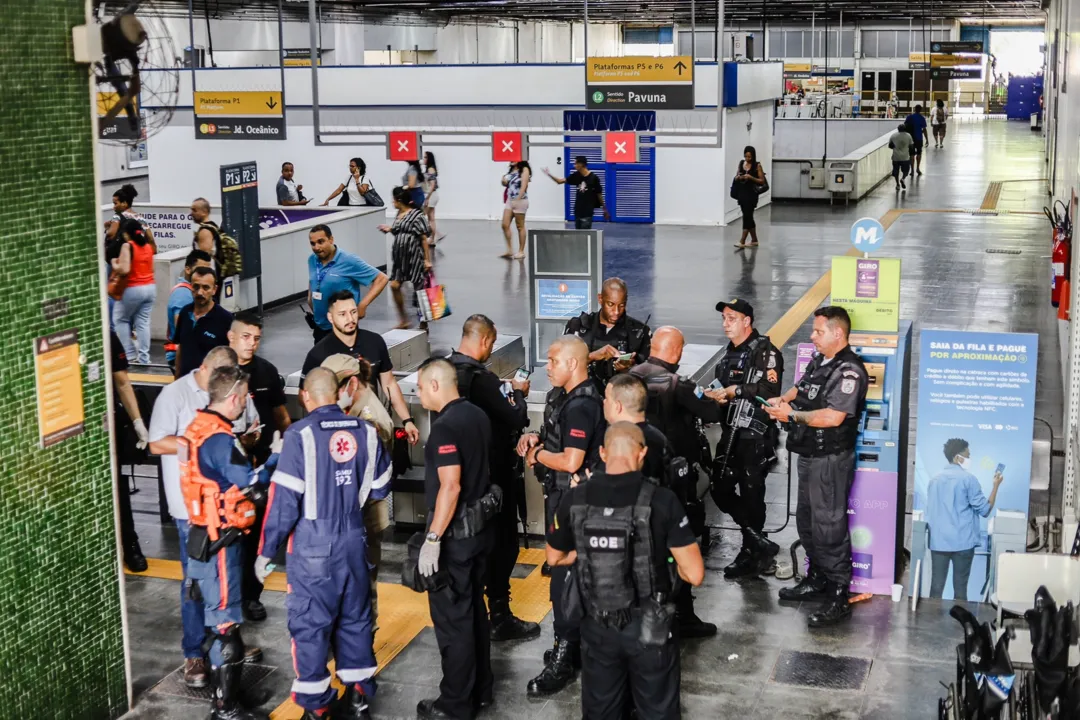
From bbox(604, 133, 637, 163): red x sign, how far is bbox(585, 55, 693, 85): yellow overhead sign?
97.2 inches

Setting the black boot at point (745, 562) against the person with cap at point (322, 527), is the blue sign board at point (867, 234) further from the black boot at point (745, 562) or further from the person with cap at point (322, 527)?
the person with cap at point (322, 527)

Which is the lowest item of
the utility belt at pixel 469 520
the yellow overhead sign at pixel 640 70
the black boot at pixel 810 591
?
the black boot at pixel 810 591

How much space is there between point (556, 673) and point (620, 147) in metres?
16.7

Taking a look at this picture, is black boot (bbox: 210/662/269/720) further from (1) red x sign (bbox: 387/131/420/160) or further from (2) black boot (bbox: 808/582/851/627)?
(1) red x sign (bbox: 387/131/420/160)

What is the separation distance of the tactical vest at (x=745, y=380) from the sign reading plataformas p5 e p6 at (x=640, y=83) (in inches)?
455

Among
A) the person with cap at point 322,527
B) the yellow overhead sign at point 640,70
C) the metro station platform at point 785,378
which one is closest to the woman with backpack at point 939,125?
the metro station platform at point 785,378

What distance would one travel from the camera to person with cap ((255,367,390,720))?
557cm

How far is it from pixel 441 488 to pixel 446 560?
0.36 metres

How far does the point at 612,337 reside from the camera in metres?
8.37

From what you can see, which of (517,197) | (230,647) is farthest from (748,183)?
(230,647)

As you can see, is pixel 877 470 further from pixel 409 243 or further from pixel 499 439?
pixel 409 243

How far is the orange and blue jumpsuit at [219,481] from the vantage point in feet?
18.6

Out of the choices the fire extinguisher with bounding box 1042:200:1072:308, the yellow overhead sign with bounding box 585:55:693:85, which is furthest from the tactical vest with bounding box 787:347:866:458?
the yellow overhead sign with bounding box 585:55:693:85

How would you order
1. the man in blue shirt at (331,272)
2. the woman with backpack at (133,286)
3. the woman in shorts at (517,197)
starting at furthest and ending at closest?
1. the woman in shorts at (517,197)
2. the woman with backpack at (133,286)
3. the man in blue shirt at (331,272)
